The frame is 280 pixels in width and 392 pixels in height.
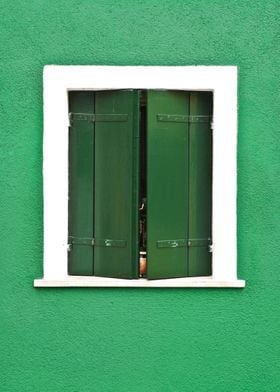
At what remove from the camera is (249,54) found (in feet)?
16.5

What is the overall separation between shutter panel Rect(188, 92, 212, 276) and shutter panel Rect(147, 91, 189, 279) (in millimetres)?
52

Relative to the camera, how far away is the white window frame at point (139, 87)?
4980 millimetres

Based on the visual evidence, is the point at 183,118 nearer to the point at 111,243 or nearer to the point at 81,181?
the point at 81,181

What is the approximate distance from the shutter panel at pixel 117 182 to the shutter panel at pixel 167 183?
0.12 metres

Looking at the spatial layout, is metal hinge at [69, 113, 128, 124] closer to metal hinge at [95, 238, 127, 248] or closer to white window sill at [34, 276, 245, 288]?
metal hinge at [95, 238, 127, 248]

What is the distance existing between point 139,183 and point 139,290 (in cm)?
87

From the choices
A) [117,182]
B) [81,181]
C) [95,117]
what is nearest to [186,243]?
[117,182]

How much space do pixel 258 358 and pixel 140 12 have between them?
295 cm

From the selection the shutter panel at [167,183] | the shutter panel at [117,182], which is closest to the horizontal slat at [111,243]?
the shutter panel at [117,182]

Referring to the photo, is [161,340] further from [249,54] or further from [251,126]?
[249,54]

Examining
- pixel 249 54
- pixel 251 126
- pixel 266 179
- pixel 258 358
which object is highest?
pixel 249 54

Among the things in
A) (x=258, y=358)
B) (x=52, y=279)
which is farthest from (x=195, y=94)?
(x=258, y=358)

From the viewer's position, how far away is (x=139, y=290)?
5062 mm

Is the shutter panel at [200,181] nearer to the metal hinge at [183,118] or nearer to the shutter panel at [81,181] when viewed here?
the metal hinge at [183,118]
